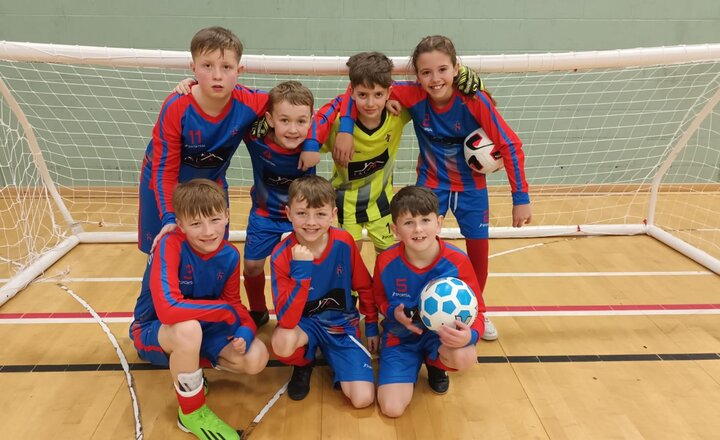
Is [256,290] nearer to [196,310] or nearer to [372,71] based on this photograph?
[196,310]

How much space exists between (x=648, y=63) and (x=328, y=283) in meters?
2.27

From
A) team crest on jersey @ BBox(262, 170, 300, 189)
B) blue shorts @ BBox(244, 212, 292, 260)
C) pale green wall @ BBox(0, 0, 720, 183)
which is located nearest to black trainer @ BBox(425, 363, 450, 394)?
blue shorts @ BBox(244, 212, 292, 260)

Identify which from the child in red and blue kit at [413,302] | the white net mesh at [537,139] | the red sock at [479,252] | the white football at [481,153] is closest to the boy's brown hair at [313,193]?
the child in red and blue kit at [413,302]

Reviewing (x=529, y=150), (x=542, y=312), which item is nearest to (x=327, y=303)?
(x=542, y=312)

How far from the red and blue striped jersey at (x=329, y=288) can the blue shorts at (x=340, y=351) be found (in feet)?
0.10

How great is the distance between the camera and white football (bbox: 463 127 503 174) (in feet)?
8.14

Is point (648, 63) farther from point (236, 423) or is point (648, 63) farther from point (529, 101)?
point (236, 423)

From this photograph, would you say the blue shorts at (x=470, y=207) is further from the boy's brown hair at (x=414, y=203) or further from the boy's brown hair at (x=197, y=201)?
the boy's brown hair at (x=197, y=201)

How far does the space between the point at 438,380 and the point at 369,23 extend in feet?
11.1

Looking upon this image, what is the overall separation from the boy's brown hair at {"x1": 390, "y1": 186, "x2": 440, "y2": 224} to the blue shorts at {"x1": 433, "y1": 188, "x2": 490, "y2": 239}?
516 millimetres

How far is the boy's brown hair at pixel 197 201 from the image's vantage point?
194 cm

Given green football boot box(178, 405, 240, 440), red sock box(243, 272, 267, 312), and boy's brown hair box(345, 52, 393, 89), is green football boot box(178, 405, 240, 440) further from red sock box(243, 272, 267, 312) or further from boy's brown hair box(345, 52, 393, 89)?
boy's brown hair box(345, 52, 393, 89)

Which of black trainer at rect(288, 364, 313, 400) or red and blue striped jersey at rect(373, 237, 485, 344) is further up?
red and blue striped jersey at rect(373, 237, 485, 344)

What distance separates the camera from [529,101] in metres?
4.83
